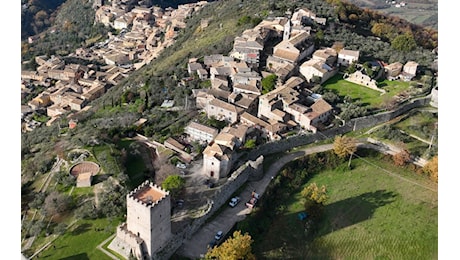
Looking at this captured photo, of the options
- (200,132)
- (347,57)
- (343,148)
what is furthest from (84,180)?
(347,57)

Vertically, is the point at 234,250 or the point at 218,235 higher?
the point at 234,250

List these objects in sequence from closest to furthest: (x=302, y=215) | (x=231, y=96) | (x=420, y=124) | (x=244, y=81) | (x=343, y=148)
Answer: (x=302, y=215)
(x=343, y=148)
(x=420, y=124)
(x=231, y=96)
(x=244, y=81)

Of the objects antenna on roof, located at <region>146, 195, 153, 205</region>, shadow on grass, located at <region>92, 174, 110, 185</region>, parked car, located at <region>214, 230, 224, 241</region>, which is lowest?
parked car, located at <region>214, 230, 224, 241</region>

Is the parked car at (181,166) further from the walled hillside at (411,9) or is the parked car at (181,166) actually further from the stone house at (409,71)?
the walled hillside at (411,9)

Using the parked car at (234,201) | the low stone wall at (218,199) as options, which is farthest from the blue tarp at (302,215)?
the low stone wall at (218,199)

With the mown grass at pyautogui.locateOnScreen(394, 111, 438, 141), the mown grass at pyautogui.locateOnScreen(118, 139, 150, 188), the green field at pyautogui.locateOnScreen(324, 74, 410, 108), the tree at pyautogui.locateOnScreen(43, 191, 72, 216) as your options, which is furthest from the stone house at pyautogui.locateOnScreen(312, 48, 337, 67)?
the tree at pyautogui.locateOnScreen(43, 191, 72, 216)

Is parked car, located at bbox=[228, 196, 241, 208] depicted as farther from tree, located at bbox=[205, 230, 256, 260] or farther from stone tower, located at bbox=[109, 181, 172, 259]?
stone tower, located at bbox=[109, 181, 172, 259]

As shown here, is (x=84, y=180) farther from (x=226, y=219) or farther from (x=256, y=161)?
(x=256, y=161)
